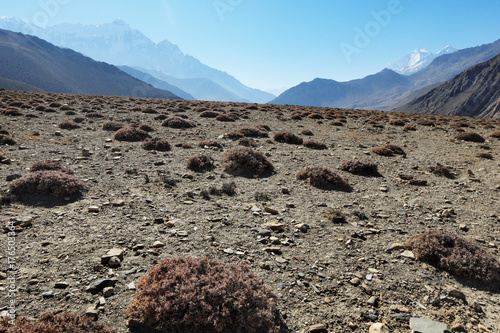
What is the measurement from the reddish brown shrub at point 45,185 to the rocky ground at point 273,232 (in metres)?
0.43

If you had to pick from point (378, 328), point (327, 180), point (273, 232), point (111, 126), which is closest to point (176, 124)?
point (111, 126)

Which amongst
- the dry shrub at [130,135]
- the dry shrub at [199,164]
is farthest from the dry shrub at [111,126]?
the dry shrub at [199,164]

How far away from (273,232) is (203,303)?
3.22 metres

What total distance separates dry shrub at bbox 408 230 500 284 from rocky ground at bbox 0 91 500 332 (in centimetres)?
22

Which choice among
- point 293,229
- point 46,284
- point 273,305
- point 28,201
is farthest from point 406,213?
point 28,201

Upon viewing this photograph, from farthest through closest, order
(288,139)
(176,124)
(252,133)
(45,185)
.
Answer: (176,124)
(252,133)
(288,139)
(45,185)

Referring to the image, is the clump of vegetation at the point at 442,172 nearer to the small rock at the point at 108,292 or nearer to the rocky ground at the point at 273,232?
the rocky ground at the point at 273,232

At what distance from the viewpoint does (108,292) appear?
4094 mm

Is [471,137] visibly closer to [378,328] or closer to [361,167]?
[361,167]

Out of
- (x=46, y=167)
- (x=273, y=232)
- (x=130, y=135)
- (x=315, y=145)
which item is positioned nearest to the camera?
(x=273, y=232)

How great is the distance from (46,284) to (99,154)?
9784 millimetres

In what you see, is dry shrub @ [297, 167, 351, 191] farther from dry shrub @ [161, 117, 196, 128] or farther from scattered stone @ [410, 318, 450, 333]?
dry shrub @ [161, 117, 196, 128]

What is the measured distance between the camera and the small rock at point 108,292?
4.07m

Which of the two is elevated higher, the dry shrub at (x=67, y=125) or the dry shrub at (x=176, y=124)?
the dry shrub at (x=176, y=124)
